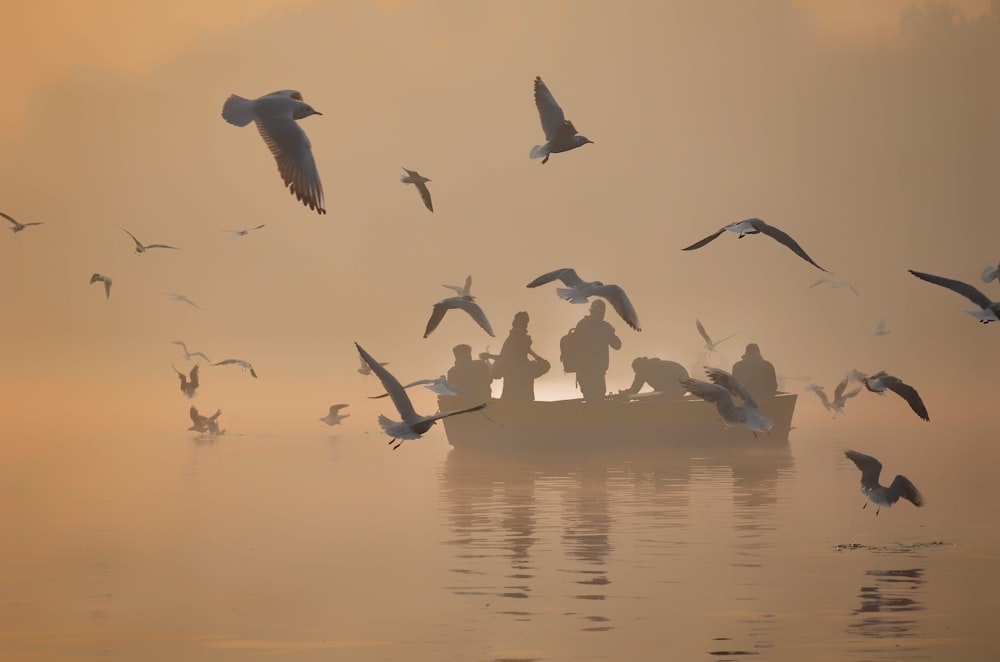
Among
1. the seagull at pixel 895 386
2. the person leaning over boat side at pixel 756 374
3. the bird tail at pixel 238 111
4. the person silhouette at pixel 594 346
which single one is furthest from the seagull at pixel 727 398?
the person leaning over boat side at pixel 756 374

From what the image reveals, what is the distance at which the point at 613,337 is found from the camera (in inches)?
1267

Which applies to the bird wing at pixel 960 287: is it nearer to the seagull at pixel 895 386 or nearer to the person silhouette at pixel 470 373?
the seagull at pixel 895 386

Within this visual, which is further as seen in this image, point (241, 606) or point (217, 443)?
point (217, 443)

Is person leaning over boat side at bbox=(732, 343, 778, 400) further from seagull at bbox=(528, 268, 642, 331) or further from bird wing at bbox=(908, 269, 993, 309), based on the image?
bird wing at bbox=(908, 269, 993, 309)

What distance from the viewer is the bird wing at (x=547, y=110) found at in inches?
731

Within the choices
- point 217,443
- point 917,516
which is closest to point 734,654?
point 917,516

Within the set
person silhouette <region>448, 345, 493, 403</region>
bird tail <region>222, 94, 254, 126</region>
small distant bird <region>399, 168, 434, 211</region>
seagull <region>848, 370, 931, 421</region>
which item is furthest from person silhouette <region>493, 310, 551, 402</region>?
bird tail <region>222, 94, 254, 126</region>

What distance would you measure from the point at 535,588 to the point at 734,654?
285cm

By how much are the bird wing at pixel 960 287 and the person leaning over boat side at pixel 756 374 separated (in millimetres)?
15917

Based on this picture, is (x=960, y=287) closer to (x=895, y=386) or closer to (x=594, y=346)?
(x=895, y=386)

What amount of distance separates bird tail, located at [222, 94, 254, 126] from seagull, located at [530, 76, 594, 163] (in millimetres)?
3839

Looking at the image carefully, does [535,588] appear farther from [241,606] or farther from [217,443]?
[217,443]

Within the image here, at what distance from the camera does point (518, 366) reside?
32.5 m

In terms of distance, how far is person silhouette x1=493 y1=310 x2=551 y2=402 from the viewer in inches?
1280
